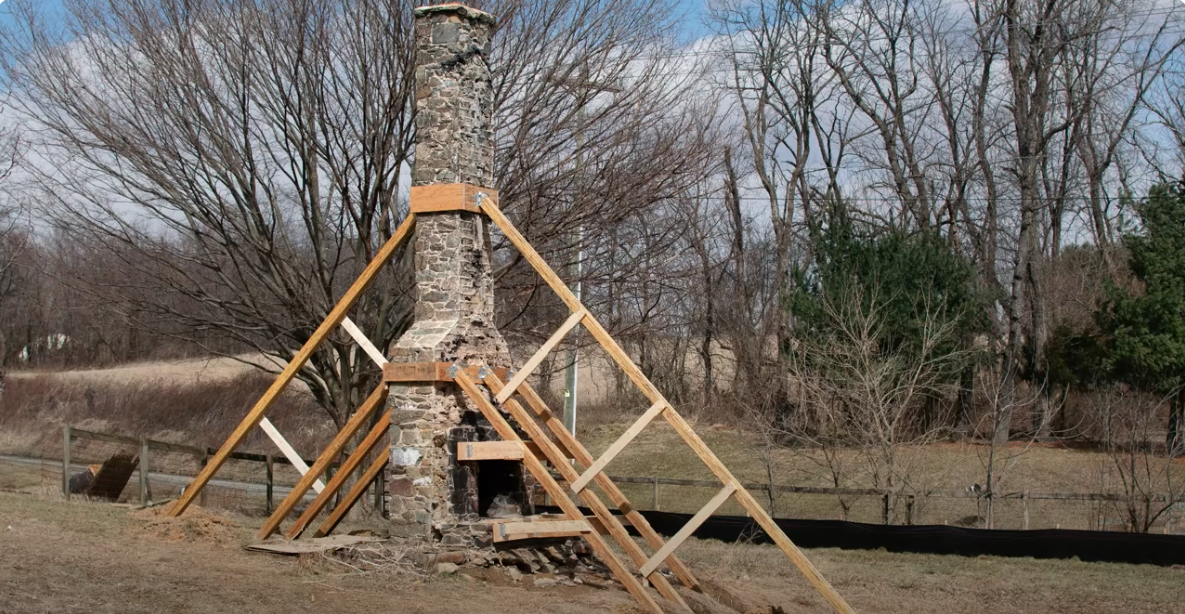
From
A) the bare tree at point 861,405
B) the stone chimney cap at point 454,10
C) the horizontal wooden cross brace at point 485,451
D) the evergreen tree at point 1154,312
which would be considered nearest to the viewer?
the horizontal wooden cross brace at point 485,451

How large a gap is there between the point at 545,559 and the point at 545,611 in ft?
6.54

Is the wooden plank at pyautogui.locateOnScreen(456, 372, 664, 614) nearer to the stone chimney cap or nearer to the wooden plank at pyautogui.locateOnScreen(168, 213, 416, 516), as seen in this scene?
the wooden plank at pyautogui.locateOnScreen(168, 213, 416, 516)

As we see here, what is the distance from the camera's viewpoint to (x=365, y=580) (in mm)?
10383

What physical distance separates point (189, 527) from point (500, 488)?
3212 mm

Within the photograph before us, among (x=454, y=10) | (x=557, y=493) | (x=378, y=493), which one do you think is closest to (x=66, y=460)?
(x=378, y=493)

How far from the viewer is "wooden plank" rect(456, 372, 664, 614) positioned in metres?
10.5

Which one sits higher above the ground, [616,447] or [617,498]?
[616,447]

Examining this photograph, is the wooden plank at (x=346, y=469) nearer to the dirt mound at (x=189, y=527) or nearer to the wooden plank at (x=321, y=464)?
the wooden plank at (x=321, y=464)

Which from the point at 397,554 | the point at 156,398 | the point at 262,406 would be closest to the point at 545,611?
the point at 397,554

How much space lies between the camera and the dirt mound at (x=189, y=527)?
11782 mm

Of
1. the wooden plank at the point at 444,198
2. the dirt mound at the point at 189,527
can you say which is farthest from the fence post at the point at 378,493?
the wooden plank at the point at 444,198

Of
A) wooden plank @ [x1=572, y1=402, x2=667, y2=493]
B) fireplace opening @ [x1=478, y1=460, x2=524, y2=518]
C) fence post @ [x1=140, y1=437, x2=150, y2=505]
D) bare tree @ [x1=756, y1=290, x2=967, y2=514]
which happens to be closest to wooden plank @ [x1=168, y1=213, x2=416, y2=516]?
fireplace opening @ [x1=478, y1=460, x2=524, y2=518]

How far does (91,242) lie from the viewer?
16.7 m

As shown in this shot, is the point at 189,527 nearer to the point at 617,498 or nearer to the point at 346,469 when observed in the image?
the point at 346,469
